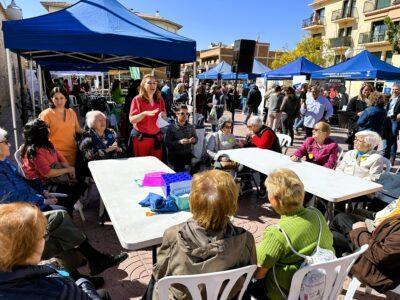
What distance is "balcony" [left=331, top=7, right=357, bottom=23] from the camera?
2855 cm

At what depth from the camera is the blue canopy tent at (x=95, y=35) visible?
337 centimetres

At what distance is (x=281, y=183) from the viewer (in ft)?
5.65

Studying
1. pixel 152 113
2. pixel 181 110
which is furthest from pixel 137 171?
pixel 181 110

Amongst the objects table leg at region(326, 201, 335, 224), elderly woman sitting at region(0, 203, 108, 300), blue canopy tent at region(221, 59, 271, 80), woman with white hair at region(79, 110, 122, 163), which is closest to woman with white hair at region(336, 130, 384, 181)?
table leg at region(326, 201, 335, 224)

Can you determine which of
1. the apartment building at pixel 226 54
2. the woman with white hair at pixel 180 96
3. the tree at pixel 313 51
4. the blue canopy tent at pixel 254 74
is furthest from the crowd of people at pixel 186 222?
the apartment building at pixel 226 54

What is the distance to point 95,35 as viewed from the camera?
3559mm

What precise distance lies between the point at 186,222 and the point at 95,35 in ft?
9.81

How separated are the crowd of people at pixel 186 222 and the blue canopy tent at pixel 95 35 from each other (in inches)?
21.1

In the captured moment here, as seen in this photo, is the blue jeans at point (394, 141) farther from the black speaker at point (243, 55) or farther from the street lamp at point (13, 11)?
the street lamp at point (13, 11)

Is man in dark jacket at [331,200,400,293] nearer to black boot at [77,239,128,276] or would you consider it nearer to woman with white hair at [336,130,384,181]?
woman with white hair at [336,130,384,181]

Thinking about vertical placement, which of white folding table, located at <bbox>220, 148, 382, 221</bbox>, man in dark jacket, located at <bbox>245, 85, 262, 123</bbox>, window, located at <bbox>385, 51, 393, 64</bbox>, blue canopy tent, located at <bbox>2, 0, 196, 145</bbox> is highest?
window, located at <bbox>385, 51, 393, 64</bbox>

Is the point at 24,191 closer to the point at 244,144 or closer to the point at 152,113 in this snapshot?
the point at 152,113

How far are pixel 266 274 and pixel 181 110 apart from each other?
10.1 ft

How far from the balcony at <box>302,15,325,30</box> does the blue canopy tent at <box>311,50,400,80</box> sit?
92.3ft
